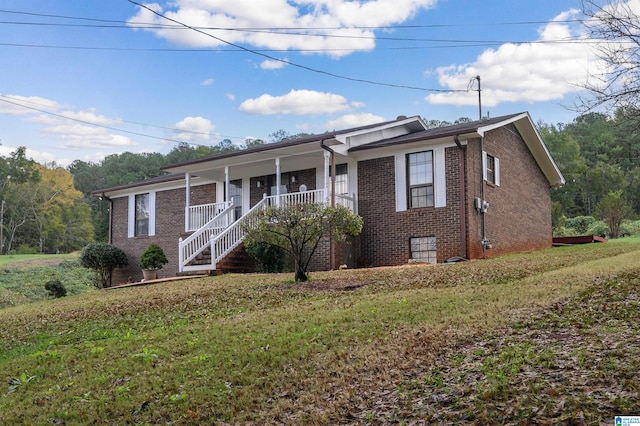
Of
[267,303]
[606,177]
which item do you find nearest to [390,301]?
[267,303]

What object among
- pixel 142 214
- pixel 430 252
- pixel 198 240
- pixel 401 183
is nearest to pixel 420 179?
pixel 401 183

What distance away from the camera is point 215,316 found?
9633 millimetres

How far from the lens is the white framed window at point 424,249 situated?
16734 millimetres

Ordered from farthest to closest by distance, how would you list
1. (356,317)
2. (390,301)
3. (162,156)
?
1. (162,156)
2. (390,301)
3. (356,317)

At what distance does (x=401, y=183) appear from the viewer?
1736 cm

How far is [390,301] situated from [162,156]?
50.1m

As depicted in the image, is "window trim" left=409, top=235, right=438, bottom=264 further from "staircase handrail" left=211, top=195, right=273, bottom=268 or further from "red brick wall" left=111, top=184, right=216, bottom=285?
"red brick wall" left=111, top=184, right=216, bottom=285

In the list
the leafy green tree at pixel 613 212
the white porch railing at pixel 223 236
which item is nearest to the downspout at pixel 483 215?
the white porch railing at pixel 223 236

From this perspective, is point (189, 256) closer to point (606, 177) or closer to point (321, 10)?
point (321, 10)

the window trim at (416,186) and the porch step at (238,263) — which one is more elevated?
the window trim at (416,186)

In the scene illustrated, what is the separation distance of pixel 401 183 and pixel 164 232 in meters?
10.5

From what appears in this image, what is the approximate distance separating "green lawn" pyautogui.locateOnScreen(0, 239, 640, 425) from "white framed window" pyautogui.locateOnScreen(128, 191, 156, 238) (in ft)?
44.0

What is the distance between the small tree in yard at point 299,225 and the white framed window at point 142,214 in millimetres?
11773

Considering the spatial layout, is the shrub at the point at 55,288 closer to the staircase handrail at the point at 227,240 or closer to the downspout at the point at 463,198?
the staircase handrail at the point at 227,240
